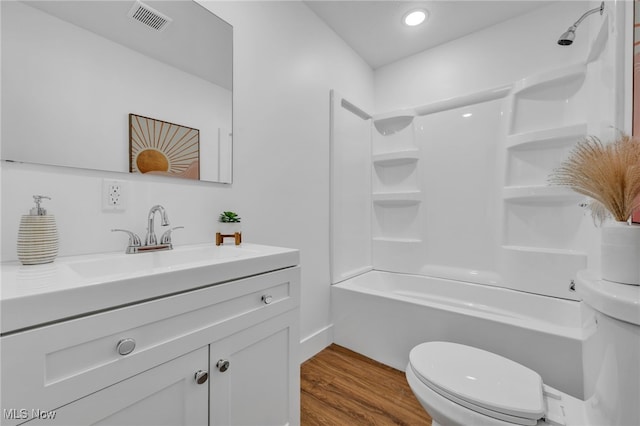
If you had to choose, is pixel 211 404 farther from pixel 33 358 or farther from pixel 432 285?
pixel 432 285

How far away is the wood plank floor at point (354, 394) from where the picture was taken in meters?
1.36

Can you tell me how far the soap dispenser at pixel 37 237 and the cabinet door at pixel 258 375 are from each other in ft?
1.95

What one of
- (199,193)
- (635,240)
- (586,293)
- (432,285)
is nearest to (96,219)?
(199,193)

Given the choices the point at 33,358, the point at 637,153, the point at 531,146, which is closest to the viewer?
the point at 33,358

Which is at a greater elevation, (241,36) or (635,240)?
(241,36)

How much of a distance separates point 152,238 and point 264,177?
0.70m

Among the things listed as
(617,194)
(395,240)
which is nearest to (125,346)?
(617,194)

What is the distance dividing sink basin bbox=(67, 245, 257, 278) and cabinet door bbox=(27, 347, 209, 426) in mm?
271

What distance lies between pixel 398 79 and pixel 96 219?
8.72 feet

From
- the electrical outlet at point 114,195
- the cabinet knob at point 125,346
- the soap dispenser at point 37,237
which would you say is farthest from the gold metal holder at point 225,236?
the cabinet knob at point 125,346

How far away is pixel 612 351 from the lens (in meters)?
0.69

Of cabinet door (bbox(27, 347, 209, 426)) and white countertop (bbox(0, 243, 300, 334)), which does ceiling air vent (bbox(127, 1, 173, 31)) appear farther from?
cabinet door (bbox(27, 347, 209, 426))

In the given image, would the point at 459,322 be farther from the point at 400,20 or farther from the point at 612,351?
the point at 400,20

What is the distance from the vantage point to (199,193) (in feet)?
4.28
